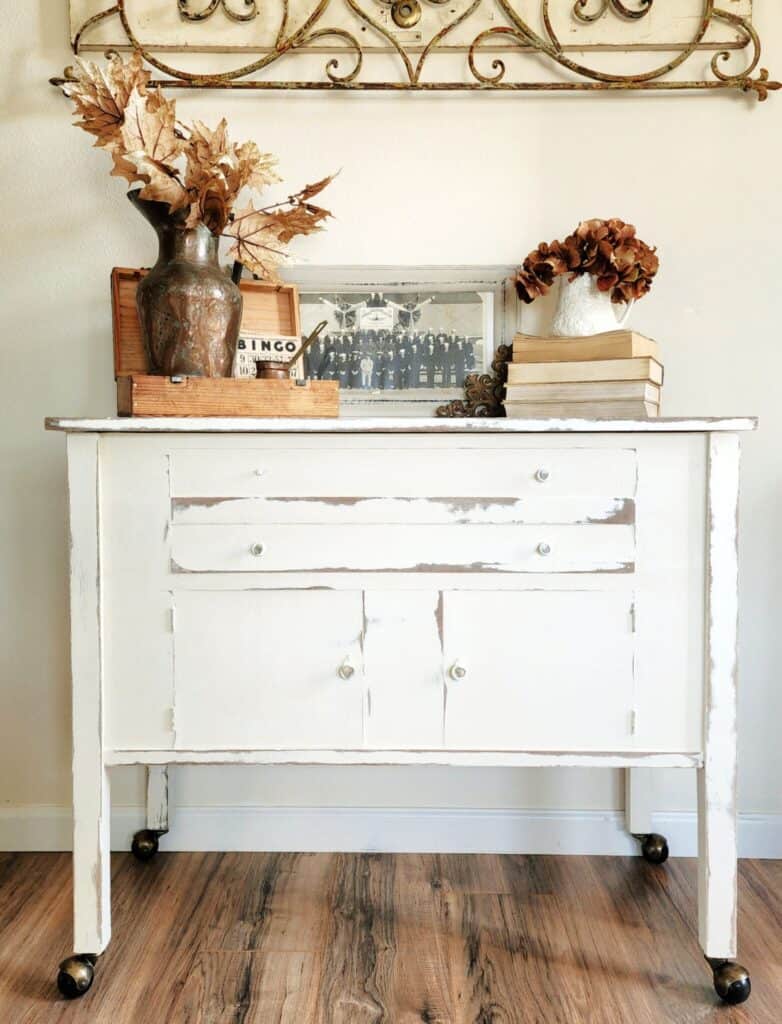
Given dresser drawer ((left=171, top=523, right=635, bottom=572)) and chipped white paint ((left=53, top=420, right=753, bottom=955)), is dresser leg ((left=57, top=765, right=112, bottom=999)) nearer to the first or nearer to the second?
chipped white paint ((left=53, top=420, right=753, bottom=955))

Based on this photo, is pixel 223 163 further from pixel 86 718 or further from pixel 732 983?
pixel 732 983

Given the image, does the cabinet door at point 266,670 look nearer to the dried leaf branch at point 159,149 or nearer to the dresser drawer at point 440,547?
the dresser drawer at point 440,547

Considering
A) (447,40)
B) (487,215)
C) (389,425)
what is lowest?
(389,425)

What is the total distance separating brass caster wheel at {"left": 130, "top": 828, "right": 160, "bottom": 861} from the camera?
173cm

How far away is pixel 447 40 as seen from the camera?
1696 mm

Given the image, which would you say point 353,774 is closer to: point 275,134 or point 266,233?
point 266,233

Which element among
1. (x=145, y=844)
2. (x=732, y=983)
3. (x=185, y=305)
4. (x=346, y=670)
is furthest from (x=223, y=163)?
(x=732, y=983)

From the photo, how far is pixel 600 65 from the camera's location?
66.8 inches

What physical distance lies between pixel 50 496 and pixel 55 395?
0.71 ft

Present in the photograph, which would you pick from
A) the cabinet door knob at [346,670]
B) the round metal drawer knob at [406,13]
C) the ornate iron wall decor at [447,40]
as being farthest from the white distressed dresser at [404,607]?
the round metal drawer knob at [406,13]

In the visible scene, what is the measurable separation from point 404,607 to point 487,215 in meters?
0.89

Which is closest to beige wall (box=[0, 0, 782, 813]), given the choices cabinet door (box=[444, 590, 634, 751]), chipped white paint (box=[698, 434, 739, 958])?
chipped white paint (box=[698, 434, 739, 958])

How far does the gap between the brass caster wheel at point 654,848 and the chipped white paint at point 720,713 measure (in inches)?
15.3

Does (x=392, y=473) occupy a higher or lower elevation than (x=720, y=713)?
higher
